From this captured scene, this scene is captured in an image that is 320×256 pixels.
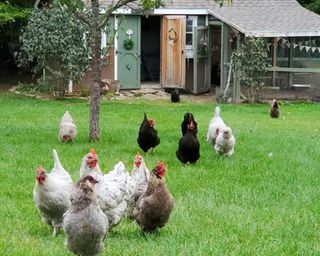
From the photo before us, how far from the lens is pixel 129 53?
25.3 metres

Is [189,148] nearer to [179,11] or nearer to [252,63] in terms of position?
[252,63]

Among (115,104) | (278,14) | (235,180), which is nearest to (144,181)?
(235,180)

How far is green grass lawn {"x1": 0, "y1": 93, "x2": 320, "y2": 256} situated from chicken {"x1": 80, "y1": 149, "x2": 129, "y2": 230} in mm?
261

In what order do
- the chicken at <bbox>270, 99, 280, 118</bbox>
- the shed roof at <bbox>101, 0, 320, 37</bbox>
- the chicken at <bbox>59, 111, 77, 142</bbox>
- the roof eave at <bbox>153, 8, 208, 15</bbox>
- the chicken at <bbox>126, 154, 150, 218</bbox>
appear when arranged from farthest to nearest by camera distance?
the roof eave at <bbox>153, 8, 208, 15</bbox> < the shed roof at <bbox>101, 0, 320, 37</bbox> < the chicken at <bbox>270, 99, 280, 118</bbox> < the chicken at <bbox>59, 111, 77, 142</bbox> < the chicken at <bbox>126, 154, 150, 218</bbox>

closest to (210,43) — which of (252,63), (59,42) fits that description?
(252,63)

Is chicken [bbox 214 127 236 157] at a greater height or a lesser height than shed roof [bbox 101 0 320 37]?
lesser

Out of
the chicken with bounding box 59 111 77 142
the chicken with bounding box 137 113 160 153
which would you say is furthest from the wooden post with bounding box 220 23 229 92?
the chicken with bounding box 137 113 160 153

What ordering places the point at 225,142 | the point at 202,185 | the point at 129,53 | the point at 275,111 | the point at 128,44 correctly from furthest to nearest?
the point at 129,53 → the point at 128,44 → the point at 275,111 → the point at 225,142 → the point at 202,185

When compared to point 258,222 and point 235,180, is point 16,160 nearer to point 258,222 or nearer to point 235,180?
point 235,180

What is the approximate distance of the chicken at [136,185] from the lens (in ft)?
24.3

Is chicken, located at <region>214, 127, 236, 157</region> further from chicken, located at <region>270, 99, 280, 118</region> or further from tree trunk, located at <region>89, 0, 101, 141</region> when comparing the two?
chicken, located at <region>270, 99, 280, 118</region>

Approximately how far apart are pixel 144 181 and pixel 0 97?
1695 cm

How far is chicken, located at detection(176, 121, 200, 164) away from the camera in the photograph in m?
10.9

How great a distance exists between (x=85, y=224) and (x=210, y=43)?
2115 cm
